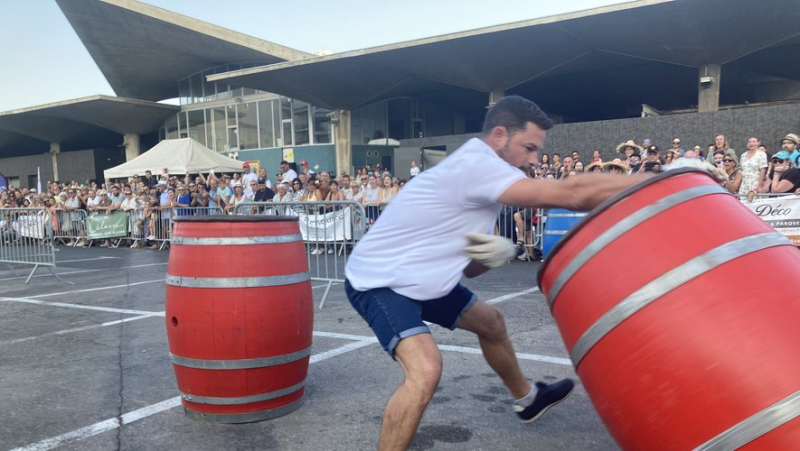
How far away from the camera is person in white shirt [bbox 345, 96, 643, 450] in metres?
2.45

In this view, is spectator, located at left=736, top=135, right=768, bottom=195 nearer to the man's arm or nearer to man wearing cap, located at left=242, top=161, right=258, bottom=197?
the man's arm

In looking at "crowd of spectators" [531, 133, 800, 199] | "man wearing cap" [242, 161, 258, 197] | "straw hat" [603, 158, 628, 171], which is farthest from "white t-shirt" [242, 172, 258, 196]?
"straw hat" [603, 158, 628, 171]

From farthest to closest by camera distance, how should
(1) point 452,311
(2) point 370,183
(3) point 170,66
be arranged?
(3) point 170,66
(2) point 370,183
(1) point 452,311

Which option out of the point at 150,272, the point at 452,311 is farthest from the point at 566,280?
the point at 150,272

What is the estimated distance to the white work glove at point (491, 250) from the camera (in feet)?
8.20

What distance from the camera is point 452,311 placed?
3.08 meters

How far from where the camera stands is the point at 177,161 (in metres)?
19.7

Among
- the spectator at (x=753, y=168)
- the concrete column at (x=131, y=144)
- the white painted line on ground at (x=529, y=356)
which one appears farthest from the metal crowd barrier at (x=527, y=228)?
the concrete column at (x=131, y=144)

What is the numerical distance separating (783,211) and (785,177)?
847 millimetres

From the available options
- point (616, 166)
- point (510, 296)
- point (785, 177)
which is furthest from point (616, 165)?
point (510, 296)

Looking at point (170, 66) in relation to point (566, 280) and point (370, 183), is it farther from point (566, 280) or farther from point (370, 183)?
point (566, 280)

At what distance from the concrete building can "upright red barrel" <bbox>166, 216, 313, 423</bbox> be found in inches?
635

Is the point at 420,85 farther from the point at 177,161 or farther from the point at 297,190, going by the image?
the point at 297,190

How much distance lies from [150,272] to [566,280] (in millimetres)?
9808
